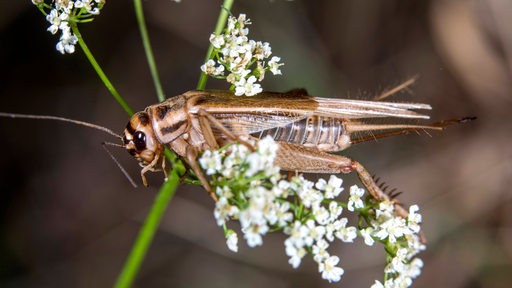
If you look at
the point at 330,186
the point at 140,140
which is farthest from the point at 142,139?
the point at 330,186

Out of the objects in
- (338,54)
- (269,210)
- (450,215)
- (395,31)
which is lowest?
(269,210)

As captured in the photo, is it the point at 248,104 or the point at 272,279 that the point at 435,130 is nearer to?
the point at 248,104

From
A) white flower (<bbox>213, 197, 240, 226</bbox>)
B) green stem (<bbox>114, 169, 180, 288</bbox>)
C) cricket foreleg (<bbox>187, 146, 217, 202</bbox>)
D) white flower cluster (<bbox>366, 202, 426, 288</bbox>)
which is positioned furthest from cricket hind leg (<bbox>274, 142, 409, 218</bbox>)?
green stem (<bbox>114, 169, 180, 288</bbox>)

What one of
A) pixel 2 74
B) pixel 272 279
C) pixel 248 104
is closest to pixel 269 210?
pixel 248 104

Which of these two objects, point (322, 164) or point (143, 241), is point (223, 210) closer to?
point (143, 241)

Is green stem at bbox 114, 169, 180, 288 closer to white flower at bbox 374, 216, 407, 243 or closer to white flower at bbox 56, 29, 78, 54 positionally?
white flower at bbox 56, 29, 78, 54

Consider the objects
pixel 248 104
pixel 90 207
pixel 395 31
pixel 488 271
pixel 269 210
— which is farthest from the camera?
pixel 395 31
